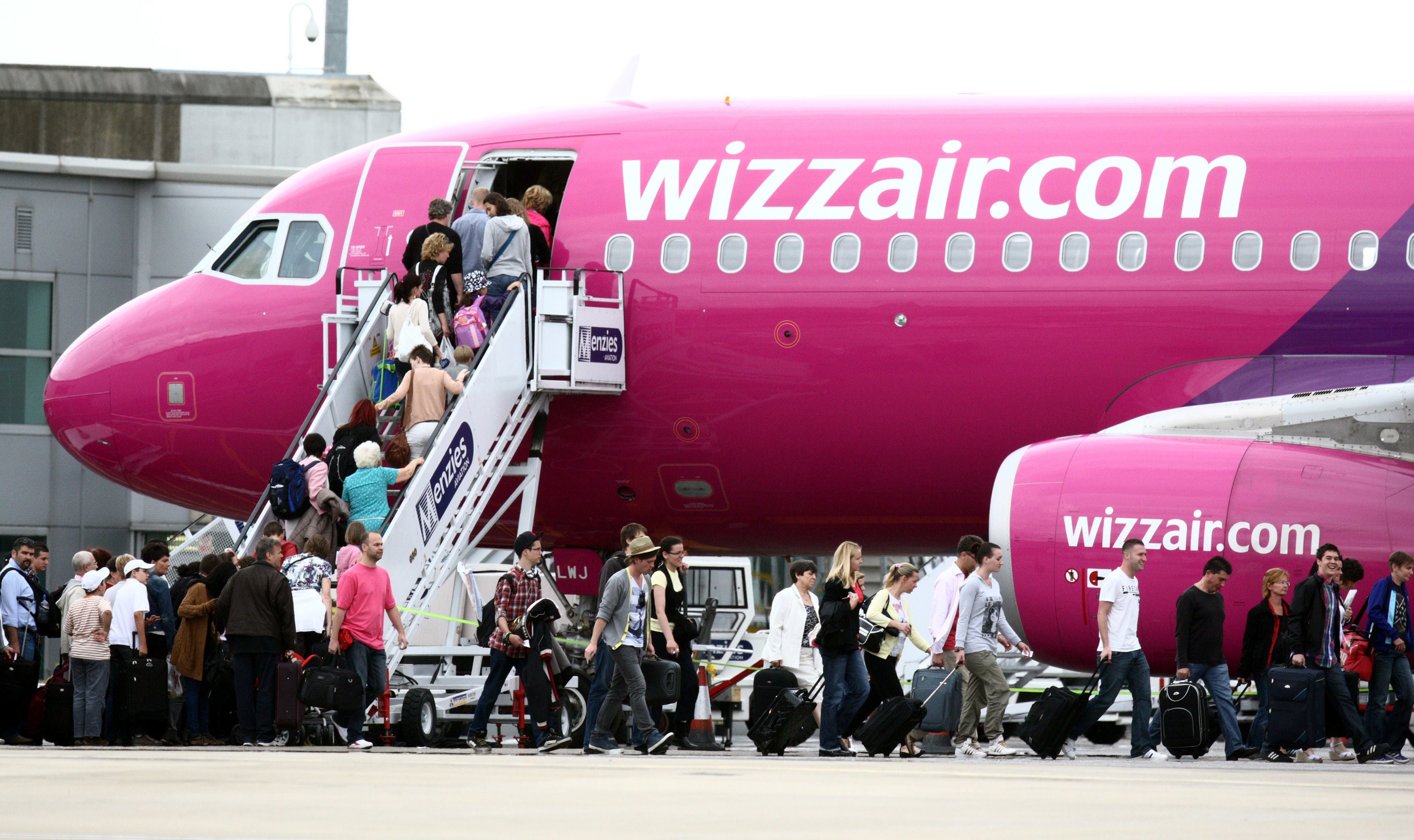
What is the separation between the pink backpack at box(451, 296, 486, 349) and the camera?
52.9 feet

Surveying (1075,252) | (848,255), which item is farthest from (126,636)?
(1075,252)

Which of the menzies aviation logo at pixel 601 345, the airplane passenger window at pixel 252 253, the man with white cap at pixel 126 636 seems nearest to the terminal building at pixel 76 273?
the airplane passenger window at pixel 252 253

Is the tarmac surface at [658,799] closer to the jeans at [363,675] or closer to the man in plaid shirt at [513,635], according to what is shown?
the jeans at [363,675]

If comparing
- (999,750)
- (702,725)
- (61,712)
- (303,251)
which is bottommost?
(999,750)

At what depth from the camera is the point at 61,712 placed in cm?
1440

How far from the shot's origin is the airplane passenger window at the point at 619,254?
54.1 ft

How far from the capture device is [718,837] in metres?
6.70

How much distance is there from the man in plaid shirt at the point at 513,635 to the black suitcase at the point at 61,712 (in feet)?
9.47

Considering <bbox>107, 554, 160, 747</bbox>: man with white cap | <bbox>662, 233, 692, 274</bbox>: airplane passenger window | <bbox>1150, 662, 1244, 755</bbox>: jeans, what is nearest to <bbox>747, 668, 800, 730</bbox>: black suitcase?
<bbox>1150, 662, 1244, 755</bbox>: jeans

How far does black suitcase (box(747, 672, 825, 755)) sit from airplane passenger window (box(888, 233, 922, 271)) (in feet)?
12.1

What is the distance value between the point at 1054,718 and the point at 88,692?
22.4ft

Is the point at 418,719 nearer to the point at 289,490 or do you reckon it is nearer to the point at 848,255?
the point at 289,490

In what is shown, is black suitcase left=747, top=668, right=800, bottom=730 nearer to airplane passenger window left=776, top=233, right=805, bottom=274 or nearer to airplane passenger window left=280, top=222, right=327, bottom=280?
airplane passenger window left=776, top=233, right=805, bottom=274

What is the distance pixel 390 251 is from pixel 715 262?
9.34 feet
